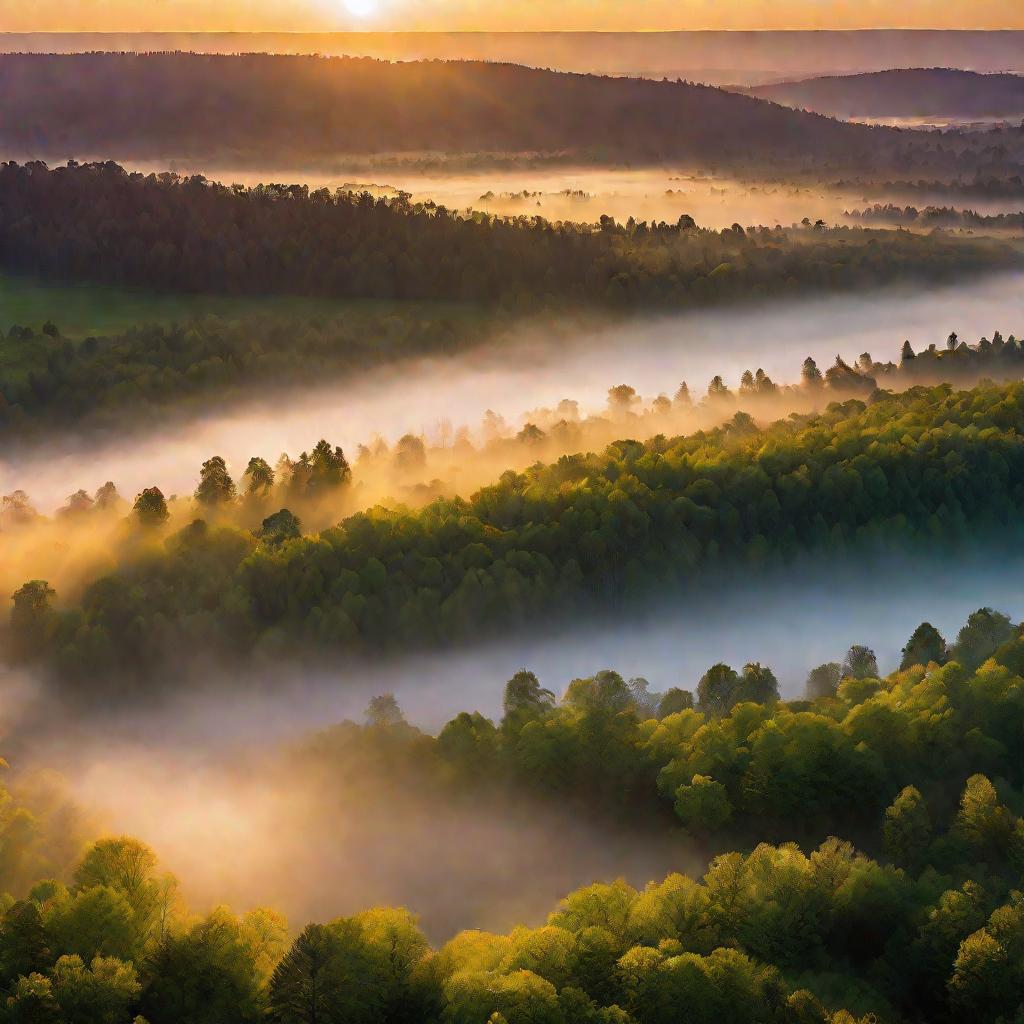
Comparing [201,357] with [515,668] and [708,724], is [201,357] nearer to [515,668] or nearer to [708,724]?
[515,668]

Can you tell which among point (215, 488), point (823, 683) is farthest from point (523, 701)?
point (215, 488)

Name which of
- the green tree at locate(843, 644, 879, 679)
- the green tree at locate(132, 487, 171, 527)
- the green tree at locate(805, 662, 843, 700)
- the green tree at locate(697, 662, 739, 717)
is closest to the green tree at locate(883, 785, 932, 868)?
the green tree at locate(697, 662, 739, 717)

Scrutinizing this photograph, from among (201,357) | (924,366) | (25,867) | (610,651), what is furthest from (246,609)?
(924,366)

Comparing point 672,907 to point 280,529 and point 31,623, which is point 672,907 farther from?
point 280,529

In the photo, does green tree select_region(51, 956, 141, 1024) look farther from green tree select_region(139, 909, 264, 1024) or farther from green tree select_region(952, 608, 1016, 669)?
green tree select_region(952, 608, 1016, 669)

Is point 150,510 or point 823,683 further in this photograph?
point 150,510

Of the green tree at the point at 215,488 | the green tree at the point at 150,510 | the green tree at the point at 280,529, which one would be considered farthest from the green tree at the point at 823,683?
the green tree at the point at 215,488

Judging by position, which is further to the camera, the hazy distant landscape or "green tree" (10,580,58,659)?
"green tree" (10,580,58,659)
